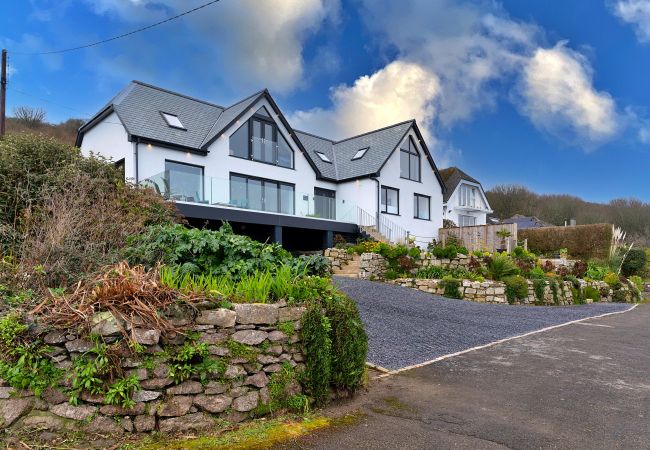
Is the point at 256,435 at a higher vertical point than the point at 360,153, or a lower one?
lower

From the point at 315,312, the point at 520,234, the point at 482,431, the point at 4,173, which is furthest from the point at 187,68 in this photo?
the point at 520,234

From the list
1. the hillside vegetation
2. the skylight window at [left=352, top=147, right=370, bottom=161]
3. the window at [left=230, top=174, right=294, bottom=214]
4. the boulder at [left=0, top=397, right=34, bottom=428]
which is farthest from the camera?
the hillside vegetation

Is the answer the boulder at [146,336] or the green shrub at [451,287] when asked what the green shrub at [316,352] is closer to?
the boulder at [146,336]

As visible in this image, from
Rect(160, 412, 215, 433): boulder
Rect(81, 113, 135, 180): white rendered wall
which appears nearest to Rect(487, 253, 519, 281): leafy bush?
Rect(160, 412, 215, 433): boulder

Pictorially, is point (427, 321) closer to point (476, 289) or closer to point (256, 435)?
point (476, 289)

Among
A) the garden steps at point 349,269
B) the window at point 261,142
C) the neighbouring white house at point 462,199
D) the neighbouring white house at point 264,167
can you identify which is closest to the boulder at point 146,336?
the neighbouring white house at point 264,167

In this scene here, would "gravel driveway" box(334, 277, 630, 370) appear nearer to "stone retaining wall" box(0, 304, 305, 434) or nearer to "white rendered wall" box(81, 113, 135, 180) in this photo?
"stone retaining wall" box(0, 304, 305, 434)

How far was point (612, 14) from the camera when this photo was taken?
13.1m

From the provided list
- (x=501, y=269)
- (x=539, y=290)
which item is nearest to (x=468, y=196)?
(x=501, y=269)

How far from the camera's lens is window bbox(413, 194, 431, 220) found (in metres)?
26.2

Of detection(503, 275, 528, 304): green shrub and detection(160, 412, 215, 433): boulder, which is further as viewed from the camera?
detection(503, 275, 528, 304): green shrub

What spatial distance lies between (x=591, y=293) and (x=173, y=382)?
1848 cm

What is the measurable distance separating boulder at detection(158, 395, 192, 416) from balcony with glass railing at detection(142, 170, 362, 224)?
10.4 m

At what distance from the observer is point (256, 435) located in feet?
12.3
